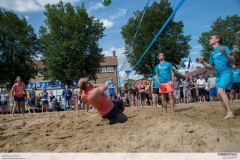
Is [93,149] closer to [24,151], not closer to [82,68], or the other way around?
[24,151]

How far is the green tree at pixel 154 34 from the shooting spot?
734cm

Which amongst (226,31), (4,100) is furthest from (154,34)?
(4,100)

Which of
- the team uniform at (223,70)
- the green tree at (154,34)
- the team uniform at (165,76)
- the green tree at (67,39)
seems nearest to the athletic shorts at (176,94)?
the green tree at (154,34)

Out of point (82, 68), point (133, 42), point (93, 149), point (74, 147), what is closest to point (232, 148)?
point (93, 149)

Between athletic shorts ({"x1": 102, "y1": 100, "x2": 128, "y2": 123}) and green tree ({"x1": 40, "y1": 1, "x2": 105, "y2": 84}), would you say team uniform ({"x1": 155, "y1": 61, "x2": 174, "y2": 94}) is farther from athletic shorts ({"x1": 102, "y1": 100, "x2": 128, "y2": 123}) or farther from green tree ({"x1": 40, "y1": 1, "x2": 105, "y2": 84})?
green tree ({"x1": 40, "y1": 1, "x2": 105, "y2": 84})

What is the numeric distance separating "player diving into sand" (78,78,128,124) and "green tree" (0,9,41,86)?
1645 mm

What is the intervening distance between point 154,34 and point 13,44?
16.1 ft

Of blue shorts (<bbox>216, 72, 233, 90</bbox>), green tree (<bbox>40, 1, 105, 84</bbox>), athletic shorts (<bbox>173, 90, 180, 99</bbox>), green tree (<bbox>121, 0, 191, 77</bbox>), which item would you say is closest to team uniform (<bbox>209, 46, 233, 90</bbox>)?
blue shorts (<bbox>216, 72, 233, 90</bbox>)

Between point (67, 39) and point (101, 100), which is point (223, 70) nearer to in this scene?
point (101, 100)

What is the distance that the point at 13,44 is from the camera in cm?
378

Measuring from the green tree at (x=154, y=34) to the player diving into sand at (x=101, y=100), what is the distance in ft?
13.1

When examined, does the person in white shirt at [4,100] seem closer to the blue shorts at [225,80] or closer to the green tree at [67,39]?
the green tree at [67,39]

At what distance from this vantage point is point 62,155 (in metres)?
2.26

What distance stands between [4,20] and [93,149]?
2998 millimetres
